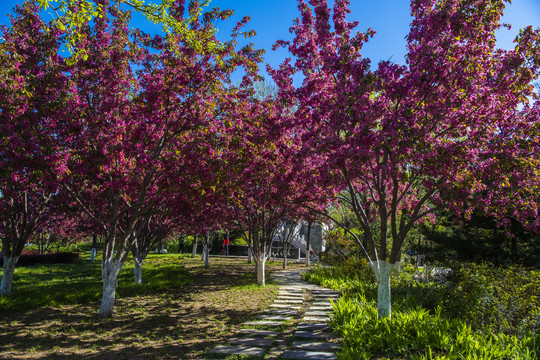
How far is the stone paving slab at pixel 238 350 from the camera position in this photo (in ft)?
17.6

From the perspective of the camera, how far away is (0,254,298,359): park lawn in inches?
222

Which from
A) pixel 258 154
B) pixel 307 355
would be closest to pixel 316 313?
pixel 307 355

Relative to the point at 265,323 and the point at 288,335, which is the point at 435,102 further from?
the point at 265,323

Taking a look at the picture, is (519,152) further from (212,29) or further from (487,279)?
(212,29)

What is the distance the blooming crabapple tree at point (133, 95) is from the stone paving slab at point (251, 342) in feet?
12.3

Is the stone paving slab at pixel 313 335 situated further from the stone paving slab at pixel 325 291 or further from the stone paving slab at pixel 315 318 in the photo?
the stone paving slab at pixel 325 291

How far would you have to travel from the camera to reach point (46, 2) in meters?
4.15

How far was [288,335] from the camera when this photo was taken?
6387 mm

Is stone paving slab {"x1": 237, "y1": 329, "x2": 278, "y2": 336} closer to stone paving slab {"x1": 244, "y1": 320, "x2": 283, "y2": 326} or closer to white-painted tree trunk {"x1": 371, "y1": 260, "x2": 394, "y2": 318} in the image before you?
stone paving slab {"x1": 244, "y1": 320, "x2": 283, "y2": 326}

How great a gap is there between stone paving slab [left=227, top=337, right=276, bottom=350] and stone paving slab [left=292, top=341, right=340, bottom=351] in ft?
1.64

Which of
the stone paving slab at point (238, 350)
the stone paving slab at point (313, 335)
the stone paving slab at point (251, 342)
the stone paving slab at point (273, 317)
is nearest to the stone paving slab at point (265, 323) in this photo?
the stone paving slab at point (273, 317)

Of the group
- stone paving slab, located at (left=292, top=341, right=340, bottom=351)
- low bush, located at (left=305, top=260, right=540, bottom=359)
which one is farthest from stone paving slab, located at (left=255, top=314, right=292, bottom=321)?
stone paving slab, located at (left=292, top=341, right=340, bottom=351)

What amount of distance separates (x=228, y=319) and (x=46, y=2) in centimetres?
698

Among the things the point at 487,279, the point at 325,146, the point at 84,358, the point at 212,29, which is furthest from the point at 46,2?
the point at 487,279
